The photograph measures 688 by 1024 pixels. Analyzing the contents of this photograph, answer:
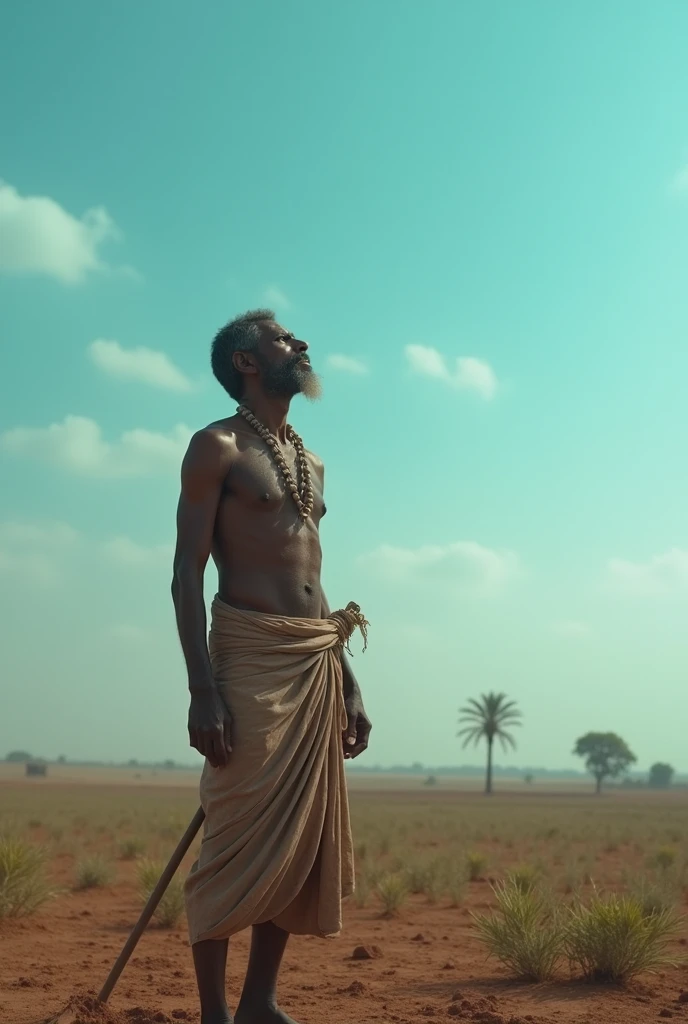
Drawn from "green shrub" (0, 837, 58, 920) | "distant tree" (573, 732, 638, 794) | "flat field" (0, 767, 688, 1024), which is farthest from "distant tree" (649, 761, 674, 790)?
"green shrub" (0, 837, 58, 920)

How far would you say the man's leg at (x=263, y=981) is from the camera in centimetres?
452

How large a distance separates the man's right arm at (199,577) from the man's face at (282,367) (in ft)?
1.63

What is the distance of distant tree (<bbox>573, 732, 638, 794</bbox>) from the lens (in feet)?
355

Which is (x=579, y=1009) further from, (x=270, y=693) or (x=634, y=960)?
(x=270, y=693)

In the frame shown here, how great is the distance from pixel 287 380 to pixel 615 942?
3999 millimetres

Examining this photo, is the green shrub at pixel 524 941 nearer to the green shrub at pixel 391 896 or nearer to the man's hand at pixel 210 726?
the man's hand at pixel 210 726

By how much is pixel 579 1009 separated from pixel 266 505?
11.0 feet

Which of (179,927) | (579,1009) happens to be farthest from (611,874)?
(579,1009)

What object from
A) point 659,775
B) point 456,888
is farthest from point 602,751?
point 456,888

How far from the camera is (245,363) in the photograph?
521 cm

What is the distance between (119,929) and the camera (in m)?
9.01

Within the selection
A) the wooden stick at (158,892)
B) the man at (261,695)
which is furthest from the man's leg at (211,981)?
the wooden stick at (158,892)

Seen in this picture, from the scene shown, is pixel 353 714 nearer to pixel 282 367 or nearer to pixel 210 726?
pixel 210 726

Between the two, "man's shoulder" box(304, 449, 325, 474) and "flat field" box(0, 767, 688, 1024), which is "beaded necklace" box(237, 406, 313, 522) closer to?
"man's shoulder" box(304, 449, 325, 474)
